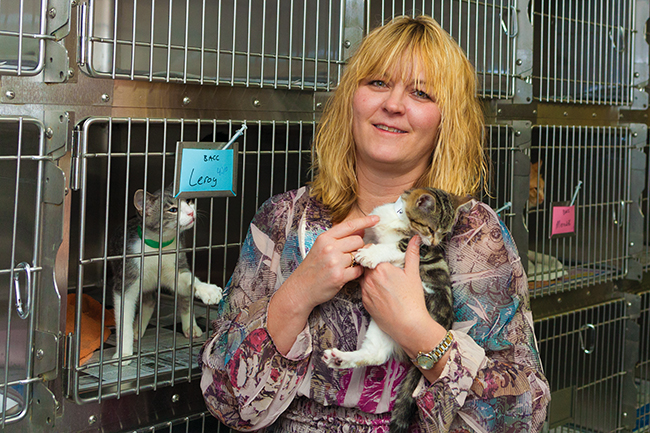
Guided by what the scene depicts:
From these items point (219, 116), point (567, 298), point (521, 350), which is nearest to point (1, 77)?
point (219, 116)

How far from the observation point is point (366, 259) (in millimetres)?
1093

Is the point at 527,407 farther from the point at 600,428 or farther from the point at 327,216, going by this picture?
the point at 600,428

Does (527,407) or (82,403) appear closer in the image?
(527,407)

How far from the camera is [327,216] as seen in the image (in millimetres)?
1275

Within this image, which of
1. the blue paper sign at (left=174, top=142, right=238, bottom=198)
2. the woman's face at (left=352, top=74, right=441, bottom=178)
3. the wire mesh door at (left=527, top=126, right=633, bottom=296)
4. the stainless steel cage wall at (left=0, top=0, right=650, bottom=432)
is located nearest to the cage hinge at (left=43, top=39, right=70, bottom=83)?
the stainless steel cage wall at (left=0, top=0, right=650, bottom=432)

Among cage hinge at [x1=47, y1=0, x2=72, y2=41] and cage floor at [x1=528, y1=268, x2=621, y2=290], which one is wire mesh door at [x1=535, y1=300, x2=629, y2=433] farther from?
cage hinge at [x1=47, y1=0, x2=72, y2=41]

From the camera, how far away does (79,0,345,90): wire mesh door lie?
3.98ft

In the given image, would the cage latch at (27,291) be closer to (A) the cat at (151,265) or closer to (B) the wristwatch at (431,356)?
(A) the cat at (151,265)

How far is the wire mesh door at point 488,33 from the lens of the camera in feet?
5.73

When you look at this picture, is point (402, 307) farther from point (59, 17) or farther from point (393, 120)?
point (59, 17)

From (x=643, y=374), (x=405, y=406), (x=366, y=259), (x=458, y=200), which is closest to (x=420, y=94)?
(x=458, y=200)

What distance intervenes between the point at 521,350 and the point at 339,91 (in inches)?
23.5

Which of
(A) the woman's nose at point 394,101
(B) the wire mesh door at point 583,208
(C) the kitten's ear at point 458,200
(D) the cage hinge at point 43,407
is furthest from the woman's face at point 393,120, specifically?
(B) the wire mesh door at point 583,208

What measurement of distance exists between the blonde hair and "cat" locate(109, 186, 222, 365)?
303 millimetres
